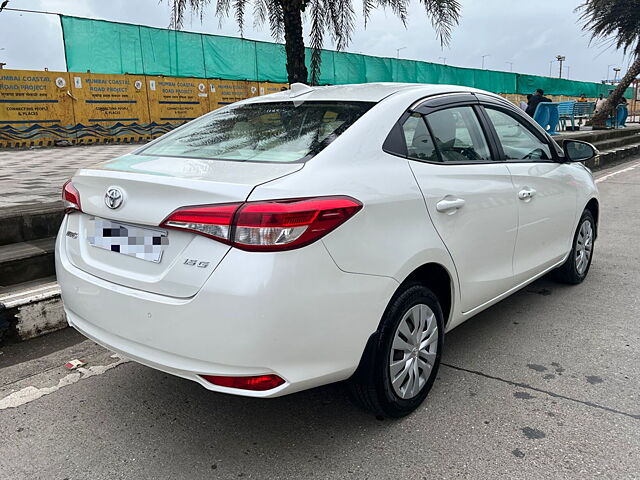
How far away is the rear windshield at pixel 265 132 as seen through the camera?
2496 mm

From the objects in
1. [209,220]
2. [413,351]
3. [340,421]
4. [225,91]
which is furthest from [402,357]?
[225,91]

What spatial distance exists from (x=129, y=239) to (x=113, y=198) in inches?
7.7

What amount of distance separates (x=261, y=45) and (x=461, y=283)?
18.2 m

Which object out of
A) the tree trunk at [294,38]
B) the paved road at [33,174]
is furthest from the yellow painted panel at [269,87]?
the tree trunk at [294,38]

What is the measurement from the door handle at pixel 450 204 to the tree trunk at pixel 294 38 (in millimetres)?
4978

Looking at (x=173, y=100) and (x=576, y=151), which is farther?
(x=173, y=100)

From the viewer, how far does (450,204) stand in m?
2.74

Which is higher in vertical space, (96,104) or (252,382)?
(96,104)

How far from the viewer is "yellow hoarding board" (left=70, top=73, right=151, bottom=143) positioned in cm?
1571

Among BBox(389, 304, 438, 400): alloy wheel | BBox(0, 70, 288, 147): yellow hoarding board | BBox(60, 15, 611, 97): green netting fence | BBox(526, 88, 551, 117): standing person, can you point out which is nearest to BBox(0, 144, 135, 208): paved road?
BBox(0, 70, 288, 147): yellow hoarding board

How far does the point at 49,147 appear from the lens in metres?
14.9

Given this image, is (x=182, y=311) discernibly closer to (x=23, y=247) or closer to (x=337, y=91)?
(x=337, y=91)

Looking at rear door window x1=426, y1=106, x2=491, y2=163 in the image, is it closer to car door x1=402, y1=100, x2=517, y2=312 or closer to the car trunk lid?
car door x1=402, y1=100, x2=517, y2=312

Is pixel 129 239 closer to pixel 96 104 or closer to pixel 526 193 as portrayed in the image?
pixel 526 193
